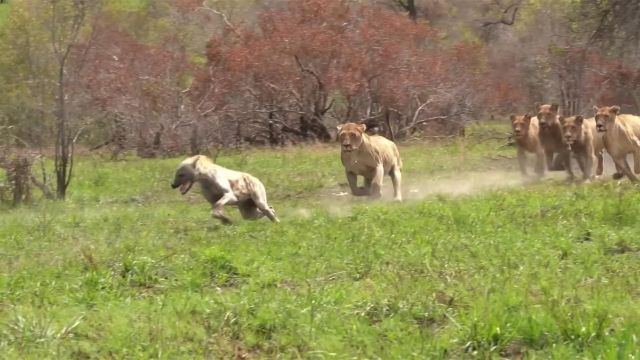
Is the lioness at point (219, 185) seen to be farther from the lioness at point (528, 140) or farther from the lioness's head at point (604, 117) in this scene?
the lioness at point (528, 140)

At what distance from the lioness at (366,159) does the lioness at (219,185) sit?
89.6 inches

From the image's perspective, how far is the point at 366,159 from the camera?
15.1m

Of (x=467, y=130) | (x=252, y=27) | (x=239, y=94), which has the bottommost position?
(x=467, y=130)

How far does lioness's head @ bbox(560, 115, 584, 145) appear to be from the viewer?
15250 mm

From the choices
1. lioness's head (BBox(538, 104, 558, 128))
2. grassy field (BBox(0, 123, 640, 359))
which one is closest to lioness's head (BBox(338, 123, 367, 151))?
grassy field (BBox(0, 123, 640, 359))

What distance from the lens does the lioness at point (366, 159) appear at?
14.9 metres

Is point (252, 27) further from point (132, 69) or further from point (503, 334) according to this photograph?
point (503, 334)

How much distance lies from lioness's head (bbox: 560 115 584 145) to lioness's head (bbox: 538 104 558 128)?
2.10ft

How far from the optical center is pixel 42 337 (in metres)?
7.05

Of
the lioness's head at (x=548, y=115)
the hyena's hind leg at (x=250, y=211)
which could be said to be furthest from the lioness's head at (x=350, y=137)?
the lioness's head at (x=548, y=115)

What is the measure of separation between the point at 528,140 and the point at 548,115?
0.90m

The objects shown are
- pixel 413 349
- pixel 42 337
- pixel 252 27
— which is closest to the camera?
pixel 413 349

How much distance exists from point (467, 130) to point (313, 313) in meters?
24.5

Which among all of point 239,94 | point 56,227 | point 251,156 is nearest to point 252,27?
point 239,94
